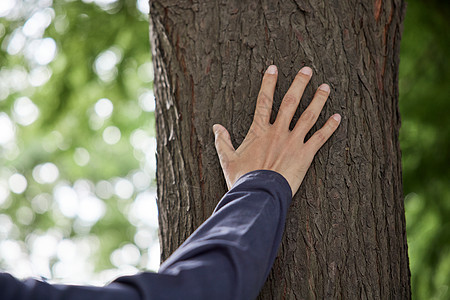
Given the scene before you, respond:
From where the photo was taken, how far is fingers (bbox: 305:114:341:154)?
1.49m

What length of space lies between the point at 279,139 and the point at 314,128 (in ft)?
0.53

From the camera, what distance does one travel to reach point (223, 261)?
1.07 m

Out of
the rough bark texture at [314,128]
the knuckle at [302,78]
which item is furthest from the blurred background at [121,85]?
the knuckle at [302,78]

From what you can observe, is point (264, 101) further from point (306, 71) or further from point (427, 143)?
point (427, 143)

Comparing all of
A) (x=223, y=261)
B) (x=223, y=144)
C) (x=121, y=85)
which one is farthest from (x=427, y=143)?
(x=223, y=261)

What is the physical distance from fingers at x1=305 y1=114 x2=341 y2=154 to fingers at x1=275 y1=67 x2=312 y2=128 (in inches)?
3.9

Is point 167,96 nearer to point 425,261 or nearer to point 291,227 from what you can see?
point 291,227

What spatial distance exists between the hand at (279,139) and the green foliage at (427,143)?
1.67 metres

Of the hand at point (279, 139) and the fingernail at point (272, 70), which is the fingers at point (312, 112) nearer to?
the hand at point (279, 139)

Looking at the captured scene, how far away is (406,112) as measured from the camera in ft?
9.89

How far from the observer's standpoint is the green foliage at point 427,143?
279cm

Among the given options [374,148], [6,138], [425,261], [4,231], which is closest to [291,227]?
[374,148]

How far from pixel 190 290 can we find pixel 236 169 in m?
0.53

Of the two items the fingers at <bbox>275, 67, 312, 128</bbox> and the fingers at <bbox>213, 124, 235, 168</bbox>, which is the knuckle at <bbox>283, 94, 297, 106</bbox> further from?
the fingers at <bbox>213, 124, 235, 168</bbox>
